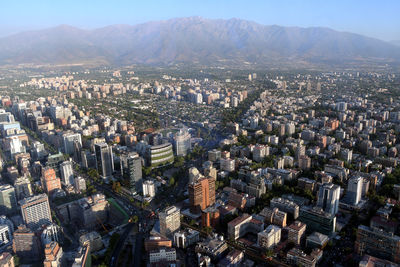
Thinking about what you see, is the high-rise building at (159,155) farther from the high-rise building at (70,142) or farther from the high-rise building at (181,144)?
the high-rise building at (70,142)

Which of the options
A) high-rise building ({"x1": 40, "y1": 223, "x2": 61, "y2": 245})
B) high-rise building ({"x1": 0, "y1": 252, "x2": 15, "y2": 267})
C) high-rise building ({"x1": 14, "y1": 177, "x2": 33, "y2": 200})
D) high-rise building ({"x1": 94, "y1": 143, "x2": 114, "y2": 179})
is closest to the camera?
high-rise building ({"x1": 0, "y1": 252, "x2": 15, "y2": 267})

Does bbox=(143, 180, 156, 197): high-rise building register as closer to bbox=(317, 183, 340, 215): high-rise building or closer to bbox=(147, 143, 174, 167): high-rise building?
bbox=(147, 143, 174, 167): high-rise building

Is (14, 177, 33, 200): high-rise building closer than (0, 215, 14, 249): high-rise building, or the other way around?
(0, 215, 14, 249): high-rise building

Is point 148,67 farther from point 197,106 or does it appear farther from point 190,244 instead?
point 190,244

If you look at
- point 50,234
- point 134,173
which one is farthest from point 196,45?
point 50,234

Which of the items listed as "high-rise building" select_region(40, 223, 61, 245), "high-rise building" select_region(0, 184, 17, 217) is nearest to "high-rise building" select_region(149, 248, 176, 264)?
"high-rise building" select_region(40, 223, 61, 245)

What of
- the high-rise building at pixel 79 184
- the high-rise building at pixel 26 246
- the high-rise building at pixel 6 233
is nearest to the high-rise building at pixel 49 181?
the high-rise building at pixel 79 184

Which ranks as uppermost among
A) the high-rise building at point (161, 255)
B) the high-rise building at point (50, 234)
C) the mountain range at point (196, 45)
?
the mountain range at point (196, 45)
